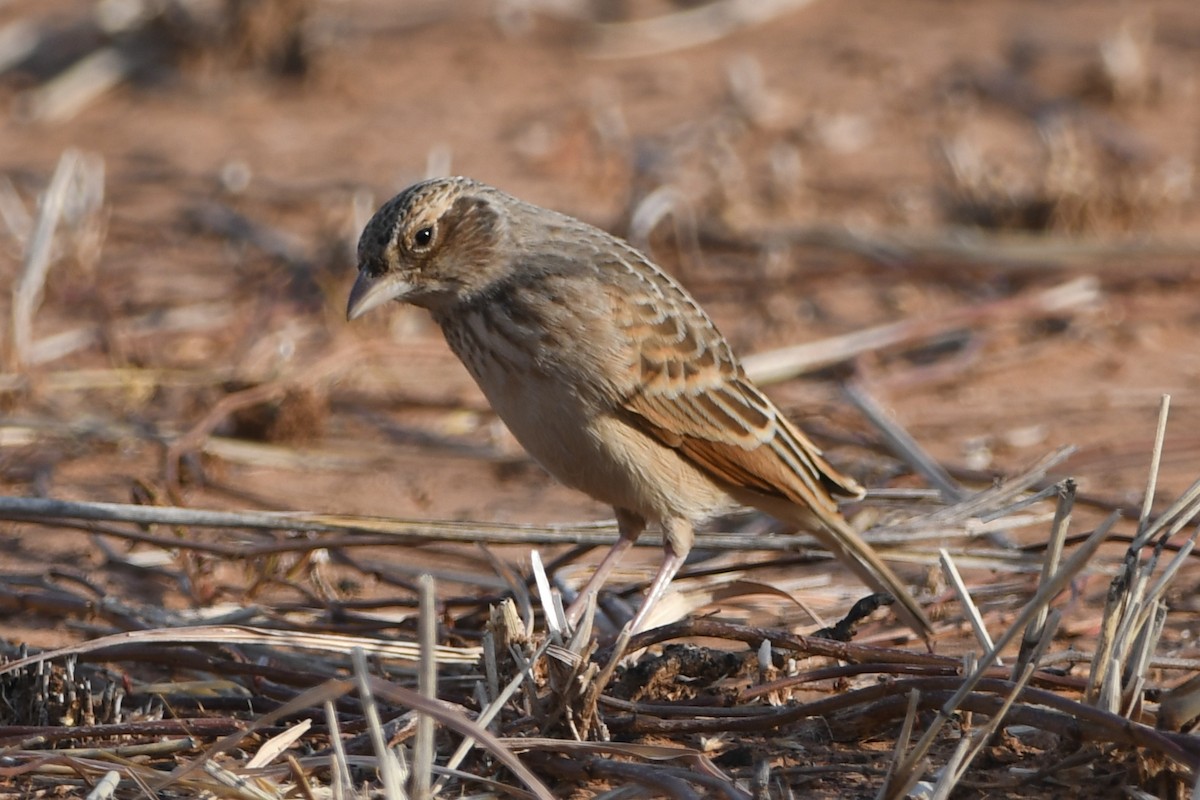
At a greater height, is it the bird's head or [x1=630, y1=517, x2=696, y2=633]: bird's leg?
the bird's head

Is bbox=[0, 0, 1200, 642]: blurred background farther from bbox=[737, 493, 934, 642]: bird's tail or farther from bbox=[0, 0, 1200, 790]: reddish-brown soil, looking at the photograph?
bbox=[737, 493, 934, 642]: bird's tail

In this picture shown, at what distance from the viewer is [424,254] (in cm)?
523

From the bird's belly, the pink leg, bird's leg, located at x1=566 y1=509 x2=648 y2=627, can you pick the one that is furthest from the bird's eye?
the pink leg

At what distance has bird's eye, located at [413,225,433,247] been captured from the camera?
206 inches

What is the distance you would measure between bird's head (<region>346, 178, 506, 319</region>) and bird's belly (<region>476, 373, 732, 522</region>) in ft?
1.20

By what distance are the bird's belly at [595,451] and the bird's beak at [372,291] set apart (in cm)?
43

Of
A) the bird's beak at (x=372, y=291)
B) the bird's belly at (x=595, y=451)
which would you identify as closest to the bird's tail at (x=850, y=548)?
the bird's belly at (x=595, y=451)

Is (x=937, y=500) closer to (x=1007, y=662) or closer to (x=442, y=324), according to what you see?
(x=1007, y=662)

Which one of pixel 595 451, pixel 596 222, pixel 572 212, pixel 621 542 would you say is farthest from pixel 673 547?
pixel 572 212

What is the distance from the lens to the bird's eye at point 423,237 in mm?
5227

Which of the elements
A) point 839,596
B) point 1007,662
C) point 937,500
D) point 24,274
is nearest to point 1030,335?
point 937,500

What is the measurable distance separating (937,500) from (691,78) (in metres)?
6.99

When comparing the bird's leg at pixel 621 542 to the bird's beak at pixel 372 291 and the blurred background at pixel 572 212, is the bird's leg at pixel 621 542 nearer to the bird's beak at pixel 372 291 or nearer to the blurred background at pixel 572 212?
the bird's beak at pixel 372 291

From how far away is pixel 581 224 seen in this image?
563cm
